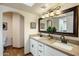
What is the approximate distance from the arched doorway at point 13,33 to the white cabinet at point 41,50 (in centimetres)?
16

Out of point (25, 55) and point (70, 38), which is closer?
point (25, 55)

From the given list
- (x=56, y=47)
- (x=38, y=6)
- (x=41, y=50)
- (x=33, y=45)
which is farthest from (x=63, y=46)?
(x=38, y=6)

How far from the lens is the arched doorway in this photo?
A: 1.65 meters

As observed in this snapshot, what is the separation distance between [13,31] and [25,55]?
1.28 ft

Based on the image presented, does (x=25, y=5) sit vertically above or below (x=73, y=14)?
above

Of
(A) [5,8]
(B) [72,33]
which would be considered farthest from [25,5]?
(B) [72,33]

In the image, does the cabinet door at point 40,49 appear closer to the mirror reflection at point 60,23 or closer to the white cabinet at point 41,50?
the white cabinet at point 41,50

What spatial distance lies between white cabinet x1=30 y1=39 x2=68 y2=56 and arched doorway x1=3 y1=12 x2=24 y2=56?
16cm

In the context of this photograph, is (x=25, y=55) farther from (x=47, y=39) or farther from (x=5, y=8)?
(x=5, y=8)

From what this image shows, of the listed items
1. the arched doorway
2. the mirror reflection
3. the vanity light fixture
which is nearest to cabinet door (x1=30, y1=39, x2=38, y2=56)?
the arched doorway

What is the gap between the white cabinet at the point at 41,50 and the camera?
1.58m

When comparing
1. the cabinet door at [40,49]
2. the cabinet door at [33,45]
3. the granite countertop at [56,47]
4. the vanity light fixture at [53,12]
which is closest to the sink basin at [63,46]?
the granite countertop at [56,47]

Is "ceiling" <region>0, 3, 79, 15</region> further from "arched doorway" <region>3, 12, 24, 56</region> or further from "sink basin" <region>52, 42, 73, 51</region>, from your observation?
"sink basin" <region>52, 42, 73, 51</region>

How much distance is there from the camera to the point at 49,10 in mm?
1701
